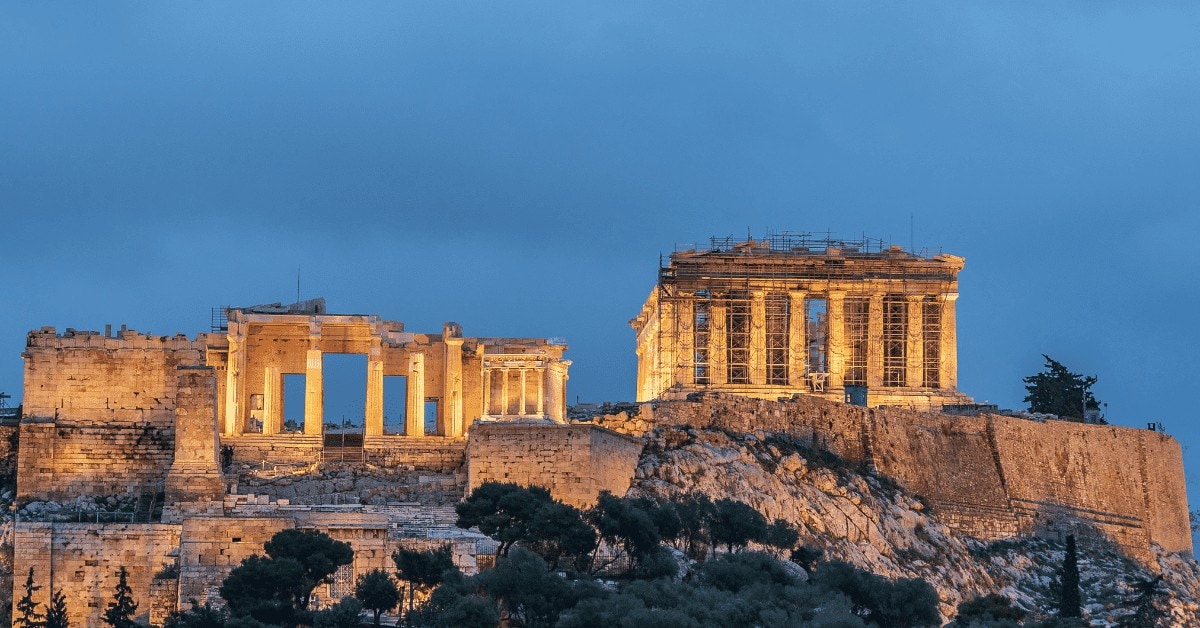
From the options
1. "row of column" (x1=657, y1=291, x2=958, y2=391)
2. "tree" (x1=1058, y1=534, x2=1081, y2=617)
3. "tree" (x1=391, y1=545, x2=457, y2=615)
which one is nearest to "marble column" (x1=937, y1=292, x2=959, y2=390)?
"row of column" (x1=657, y1=291, x2=958, y2=391)

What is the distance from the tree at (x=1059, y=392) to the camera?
330ft

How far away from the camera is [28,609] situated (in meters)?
61.5

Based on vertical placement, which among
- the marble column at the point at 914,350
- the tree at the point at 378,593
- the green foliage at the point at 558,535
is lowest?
the tree at the point at 378,593

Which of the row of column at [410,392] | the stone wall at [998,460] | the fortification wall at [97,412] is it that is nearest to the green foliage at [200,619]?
the fortification wall at [97,412]

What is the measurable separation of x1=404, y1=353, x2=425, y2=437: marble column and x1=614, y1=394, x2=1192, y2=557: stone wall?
5674 millimetres

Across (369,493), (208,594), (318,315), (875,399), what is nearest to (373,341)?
(318,315)

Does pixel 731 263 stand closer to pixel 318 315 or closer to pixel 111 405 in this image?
pixel 318 315

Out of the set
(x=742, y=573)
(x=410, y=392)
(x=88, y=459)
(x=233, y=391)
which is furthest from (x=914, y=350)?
(x=88, y=459)

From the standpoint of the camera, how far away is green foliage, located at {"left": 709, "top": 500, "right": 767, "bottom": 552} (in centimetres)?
6938

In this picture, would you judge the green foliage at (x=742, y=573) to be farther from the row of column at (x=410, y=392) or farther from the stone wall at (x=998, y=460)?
the row of column at (x=410, y=392)

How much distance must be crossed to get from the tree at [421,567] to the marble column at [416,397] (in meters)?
13.9

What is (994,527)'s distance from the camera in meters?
85.4

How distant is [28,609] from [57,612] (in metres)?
0.80

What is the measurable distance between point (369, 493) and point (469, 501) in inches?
185
